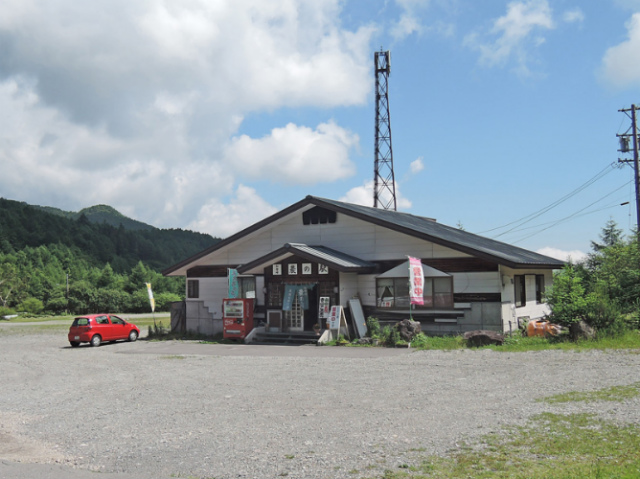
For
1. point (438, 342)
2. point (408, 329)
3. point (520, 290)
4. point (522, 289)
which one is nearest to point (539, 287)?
point (522, 289)

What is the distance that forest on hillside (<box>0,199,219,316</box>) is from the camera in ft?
207

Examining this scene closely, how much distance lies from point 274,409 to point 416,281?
1151 centimetres

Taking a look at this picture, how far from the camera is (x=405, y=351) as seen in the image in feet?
59.8

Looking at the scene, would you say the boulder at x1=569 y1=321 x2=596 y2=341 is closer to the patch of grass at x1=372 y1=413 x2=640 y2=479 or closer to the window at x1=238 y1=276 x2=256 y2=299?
the patch of grass at x1=372 y1=413 x2=640 y2=479

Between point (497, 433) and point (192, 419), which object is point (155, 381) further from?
point (497, 433)

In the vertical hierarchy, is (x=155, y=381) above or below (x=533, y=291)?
below

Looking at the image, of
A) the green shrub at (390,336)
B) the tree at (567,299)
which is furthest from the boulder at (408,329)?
the tree at (567,299)

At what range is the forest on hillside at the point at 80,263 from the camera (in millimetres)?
63031

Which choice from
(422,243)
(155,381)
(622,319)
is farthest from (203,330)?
(622,319)

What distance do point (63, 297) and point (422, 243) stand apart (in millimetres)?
52447

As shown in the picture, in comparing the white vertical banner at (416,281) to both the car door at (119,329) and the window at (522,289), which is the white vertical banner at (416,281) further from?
the car door at (119,329)

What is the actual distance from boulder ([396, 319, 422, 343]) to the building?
1398 mm

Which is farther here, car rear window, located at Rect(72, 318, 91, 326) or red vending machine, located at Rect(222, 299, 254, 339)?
car rear window, located at Rect(72, 318, 91, 326)

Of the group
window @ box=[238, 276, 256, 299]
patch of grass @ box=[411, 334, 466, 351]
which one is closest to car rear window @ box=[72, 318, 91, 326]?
window @ box=[238, 276, 256, 299]
